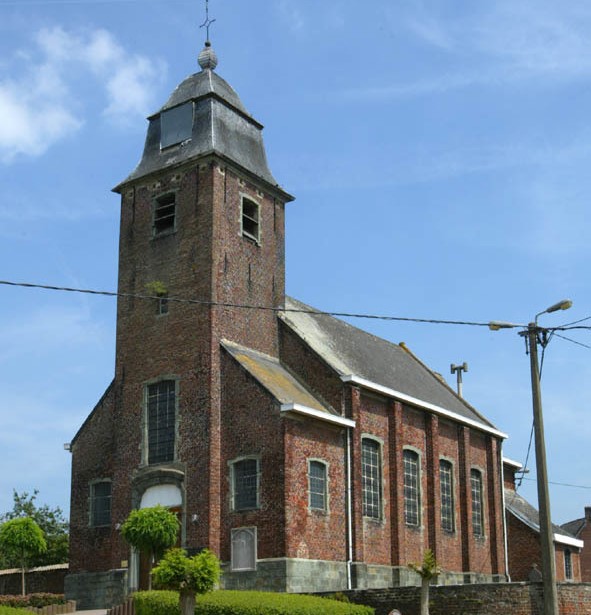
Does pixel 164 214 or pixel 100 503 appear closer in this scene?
pixel 100 503

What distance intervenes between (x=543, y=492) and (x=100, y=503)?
50.1 ft

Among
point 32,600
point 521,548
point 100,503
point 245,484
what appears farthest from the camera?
point 521,548

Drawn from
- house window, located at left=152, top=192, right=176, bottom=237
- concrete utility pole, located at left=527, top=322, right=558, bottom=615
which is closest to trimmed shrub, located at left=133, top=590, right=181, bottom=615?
concrete utility pole, located at left=527, top=322, right=558, bottom=615

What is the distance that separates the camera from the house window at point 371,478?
89.2 ft

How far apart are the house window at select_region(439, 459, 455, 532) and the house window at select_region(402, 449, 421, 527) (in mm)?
1543

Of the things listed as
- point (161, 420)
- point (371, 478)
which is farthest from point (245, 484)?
point (371, 478)

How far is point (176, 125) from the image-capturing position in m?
29.6

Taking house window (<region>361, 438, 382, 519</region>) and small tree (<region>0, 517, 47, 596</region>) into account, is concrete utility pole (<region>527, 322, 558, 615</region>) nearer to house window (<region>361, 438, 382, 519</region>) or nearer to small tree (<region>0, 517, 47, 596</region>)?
house window (<region>361, 438, 382, 519</region>)

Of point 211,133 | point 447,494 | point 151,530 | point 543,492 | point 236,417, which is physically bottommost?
point 151,530

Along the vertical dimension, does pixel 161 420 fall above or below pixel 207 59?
below

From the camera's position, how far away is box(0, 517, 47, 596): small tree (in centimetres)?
2891

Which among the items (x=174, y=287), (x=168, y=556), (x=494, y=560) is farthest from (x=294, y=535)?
(x=494, y=560)

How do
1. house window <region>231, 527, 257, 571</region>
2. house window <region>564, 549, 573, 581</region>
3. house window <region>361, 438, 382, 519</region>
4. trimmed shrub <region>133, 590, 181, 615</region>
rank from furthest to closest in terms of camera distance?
house window <region>564, 549, 573, 581</region>
house window <region>361, 438, 382, 519</region>
house window <region>231, 527, 257, 571</region>
trimmed shrub <region>133, 590, 181, 615</region>

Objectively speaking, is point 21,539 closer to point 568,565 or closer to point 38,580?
point 38,580
